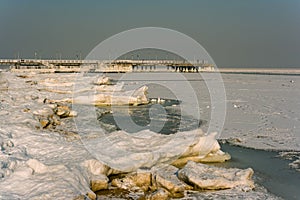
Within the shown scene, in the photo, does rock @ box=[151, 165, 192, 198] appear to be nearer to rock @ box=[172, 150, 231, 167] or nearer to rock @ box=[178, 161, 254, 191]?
rock @ box=[178, 161, 254, 191]

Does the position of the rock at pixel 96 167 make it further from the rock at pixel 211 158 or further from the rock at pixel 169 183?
the rock at pixel 211 158

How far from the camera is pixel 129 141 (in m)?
9.60

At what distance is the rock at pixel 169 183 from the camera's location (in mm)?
7055

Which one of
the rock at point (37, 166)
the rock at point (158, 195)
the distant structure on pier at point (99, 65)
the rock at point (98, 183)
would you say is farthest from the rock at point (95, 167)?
the distant structure on pier at point (99, 65)

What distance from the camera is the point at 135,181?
746 cm

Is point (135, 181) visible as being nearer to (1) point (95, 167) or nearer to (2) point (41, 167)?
(1) point (95, 167)

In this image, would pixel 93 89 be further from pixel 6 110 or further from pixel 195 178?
pixel 195 178

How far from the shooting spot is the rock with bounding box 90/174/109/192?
7.05 metres

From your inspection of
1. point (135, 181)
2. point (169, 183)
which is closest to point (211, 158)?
point (169, 183)

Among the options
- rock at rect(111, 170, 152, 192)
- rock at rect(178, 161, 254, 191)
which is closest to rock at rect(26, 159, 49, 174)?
rock at rect(111, 170, 152, 192)

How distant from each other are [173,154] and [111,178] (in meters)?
1.92

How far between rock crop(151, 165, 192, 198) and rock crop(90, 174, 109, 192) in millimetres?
1045

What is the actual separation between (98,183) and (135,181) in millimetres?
836


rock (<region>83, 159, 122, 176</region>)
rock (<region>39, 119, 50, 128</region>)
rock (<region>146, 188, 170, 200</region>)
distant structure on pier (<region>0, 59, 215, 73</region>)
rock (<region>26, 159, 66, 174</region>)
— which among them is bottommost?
rock (<region>146, 188, 170, 200</region>)
